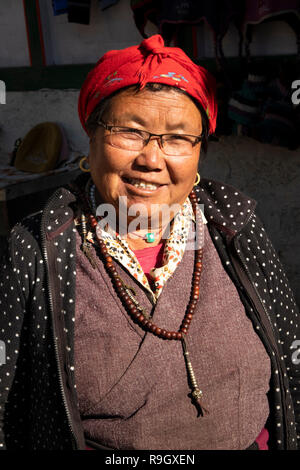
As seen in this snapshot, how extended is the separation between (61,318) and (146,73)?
2.88 ft

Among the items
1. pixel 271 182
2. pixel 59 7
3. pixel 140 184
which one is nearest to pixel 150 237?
pixel 140 184

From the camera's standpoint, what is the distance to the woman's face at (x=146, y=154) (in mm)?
1571

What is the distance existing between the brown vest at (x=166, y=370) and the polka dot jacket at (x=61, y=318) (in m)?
0.06

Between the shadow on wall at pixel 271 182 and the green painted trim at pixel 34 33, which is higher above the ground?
the green painted trim at pixel 34 33

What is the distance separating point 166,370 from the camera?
1572 millimetres

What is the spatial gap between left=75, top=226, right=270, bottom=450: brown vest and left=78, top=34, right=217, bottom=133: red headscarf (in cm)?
56

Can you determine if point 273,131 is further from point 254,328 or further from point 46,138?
point 46,138

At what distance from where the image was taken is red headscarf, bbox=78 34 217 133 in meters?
1.56

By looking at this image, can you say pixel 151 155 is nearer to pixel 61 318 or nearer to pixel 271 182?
pixel 61 318

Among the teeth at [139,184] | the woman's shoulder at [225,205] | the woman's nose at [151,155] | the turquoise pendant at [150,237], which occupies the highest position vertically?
the woman's nose at [151,155]

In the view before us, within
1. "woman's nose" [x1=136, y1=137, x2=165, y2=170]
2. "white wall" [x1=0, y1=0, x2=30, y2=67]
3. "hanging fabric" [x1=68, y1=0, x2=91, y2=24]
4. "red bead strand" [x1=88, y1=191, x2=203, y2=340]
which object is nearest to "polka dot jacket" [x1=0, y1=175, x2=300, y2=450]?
"red bead strand" [x1=88, y1=191, x2=203, y2=340]

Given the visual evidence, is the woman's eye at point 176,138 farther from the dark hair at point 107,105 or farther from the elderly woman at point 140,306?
the dark hair at point 107,105

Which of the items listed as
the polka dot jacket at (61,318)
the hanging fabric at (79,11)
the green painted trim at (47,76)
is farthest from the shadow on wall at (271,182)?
the polka dot jacket at (61,318)
